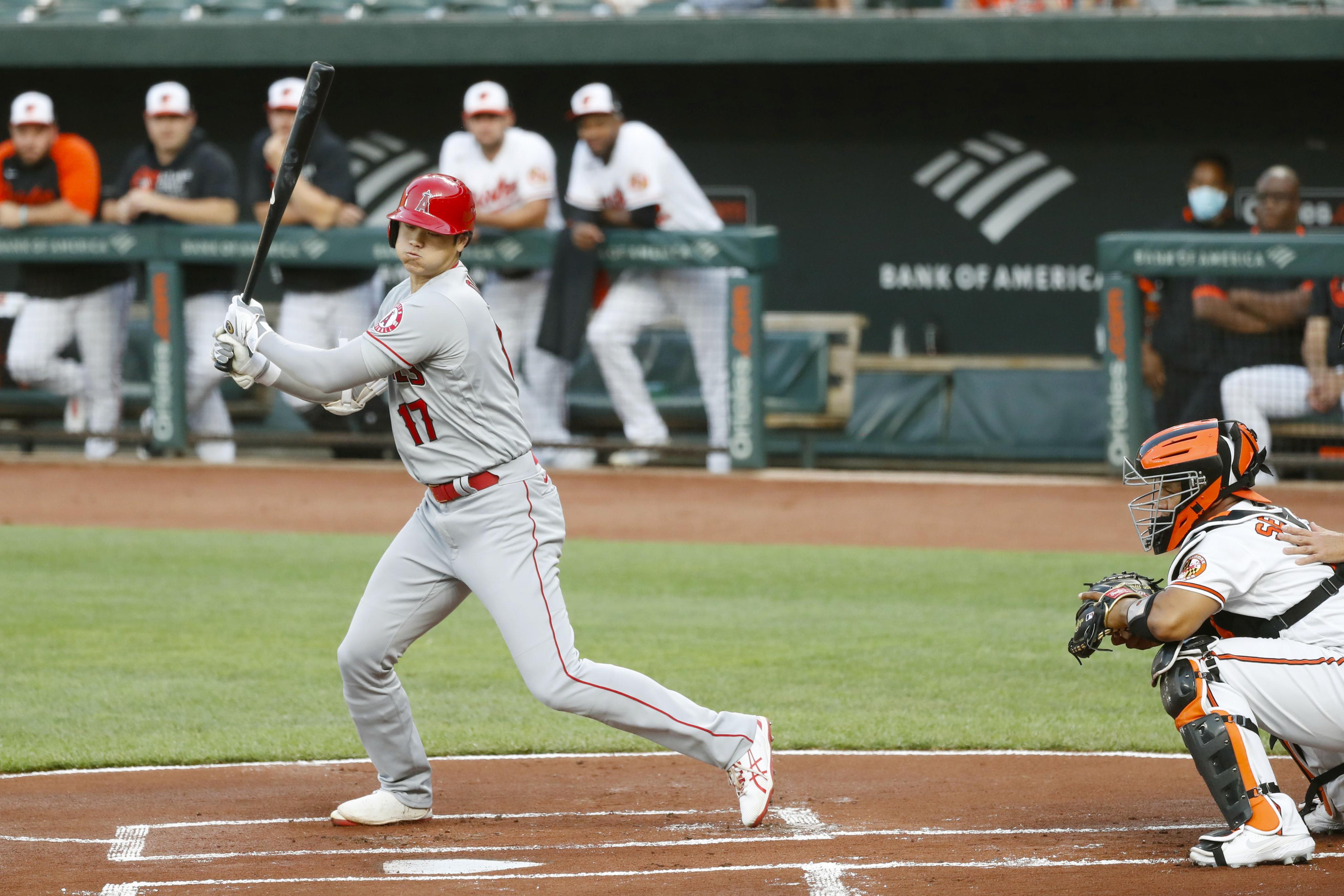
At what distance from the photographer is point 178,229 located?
36.9 ft

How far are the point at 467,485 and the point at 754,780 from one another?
1.02 metres

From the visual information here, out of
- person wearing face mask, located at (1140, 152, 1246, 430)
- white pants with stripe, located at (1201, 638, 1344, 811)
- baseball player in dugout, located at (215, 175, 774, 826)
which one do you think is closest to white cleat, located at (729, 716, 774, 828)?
baseball player in dugout, located at (215, 175, 774, 826)

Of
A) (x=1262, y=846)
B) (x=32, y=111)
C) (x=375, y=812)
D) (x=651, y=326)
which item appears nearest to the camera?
(x=1262, y=846)

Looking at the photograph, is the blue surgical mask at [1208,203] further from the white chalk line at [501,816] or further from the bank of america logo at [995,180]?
the white chalk line at [501,816]

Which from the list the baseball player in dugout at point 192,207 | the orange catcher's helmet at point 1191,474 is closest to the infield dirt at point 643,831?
the orange catcher's helmet at point 1191,474

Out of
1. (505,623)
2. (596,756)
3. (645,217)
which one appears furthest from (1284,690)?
(645,217)

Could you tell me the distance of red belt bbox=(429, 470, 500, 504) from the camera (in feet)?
14.1

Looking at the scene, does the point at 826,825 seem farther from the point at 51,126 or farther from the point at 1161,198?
the point at 1161,198

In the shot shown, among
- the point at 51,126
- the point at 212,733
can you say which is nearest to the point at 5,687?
the point at 212,733

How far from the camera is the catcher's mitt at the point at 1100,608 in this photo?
13.5ft

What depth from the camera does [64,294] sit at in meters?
11.4

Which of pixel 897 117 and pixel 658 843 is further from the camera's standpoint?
pixel 897 117

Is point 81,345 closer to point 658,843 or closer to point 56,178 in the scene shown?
point 56,178

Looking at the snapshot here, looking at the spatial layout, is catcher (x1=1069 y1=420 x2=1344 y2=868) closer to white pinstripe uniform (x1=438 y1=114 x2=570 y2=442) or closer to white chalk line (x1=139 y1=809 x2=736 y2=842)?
white chalk line (x1=139 y1=809 x2=736 y2=842)
